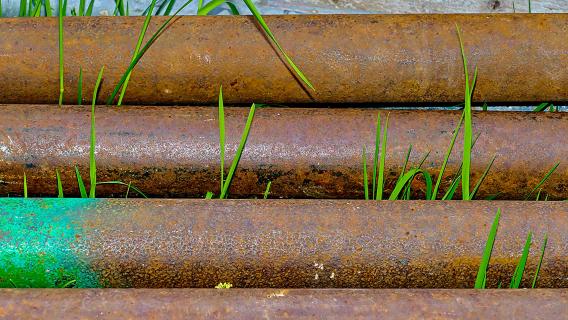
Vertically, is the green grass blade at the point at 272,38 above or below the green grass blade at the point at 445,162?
above

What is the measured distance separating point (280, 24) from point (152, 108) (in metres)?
0.43

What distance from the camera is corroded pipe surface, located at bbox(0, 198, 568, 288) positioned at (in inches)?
68.3

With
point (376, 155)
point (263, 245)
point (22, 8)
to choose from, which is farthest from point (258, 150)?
point (22, 8)

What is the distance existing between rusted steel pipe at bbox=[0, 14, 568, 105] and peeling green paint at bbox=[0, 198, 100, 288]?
2.03ft

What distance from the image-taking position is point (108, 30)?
7.56ft

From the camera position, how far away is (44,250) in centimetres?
172

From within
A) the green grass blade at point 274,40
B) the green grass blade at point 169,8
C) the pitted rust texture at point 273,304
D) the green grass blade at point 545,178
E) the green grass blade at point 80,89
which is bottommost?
the pitted rust texture at point 273,304

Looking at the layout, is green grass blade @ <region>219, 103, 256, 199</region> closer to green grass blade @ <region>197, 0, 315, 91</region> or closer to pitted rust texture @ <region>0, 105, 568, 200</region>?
pitted rust texture @ <region>0, 105, 568, 200</region>

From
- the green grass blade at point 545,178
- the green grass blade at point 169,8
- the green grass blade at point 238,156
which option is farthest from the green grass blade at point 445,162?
the green grass blade at point 169,8

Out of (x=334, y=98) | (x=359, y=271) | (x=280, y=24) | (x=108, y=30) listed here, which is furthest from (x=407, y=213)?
(x=108, y=30)

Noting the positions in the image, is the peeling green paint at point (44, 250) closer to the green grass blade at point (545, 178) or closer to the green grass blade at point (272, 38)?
the green grass blade at point (272, 38)

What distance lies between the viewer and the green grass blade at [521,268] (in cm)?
174

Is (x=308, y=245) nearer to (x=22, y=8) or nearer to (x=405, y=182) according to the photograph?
(x=405, y=182)

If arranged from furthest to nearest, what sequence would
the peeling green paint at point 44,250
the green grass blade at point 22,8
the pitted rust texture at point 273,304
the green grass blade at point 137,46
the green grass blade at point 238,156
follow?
the green grass blade at point 22,8 < the green grass blade at point 137,46 < the green grass blade at point 238,156 < the peeling green paint at point 44,250 < the pitted rust texture at point 273,304
